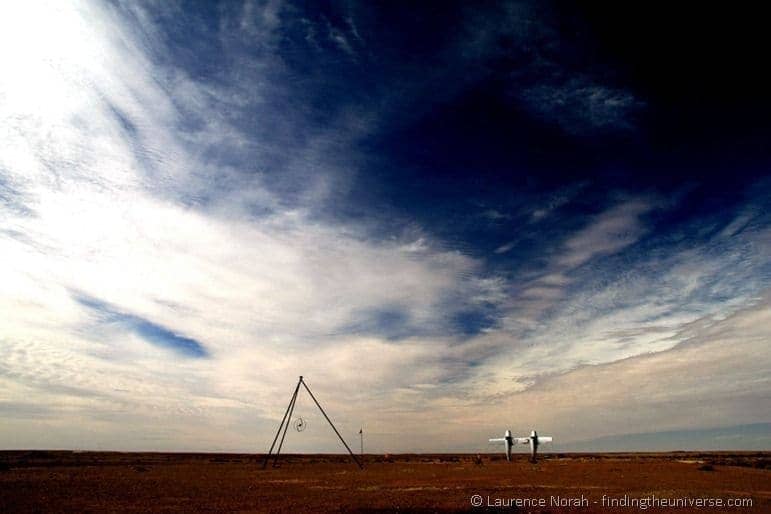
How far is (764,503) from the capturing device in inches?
733

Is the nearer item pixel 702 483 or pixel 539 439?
pixel 702 483

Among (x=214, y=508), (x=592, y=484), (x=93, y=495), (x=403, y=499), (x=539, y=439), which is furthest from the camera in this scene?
(x=539, y=439)

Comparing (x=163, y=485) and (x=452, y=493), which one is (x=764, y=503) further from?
(x=163, y=485)

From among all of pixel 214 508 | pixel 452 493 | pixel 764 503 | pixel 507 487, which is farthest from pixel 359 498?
pixel 764 503

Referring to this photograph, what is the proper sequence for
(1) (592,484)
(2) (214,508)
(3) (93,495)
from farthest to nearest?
(1) (592,484), (3) (93,495), (2) (214,508)

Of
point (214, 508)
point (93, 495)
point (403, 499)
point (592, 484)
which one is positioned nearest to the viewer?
point (214, 508)

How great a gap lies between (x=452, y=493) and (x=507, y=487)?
14.7ft

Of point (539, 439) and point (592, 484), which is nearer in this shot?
point (592, 484)

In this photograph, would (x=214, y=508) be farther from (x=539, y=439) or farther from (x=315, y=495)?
(x=539, y=439)

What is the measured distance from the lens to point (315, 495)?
22125 millimetres

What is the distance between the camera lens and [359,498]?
68.0ft

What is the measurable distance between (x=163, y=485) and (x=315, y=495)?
1147 cm

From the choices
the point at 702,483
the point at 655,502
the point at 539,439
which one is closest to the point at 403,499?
the point at 655,502

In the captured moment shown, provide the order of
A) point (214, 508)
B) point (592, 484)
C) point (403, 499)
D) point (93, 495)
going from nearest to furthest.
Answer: point (214, 508)
point (403, 499)
point (93, 495)
point (592, 484)
